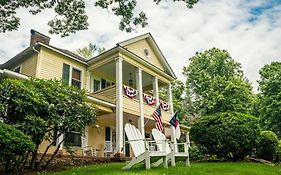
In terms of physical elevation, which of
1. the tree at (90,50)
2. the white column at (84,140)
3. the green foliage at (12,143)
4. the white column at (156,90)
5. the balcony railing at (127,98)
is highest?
the tree at (90,50)

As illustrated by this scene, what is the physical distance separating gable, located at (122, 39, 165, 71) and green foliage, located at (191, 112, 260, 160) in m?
5.96

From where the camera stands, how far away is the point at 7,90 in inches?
294

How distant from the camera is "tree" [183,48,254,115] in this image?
26375mm

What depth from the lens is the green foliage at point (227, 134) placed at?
37.7 ft

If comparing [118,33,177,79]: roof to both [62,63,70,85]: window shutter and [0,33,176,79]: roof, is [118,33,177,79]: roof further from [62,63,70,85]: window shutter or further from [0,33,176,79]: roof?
[62,63,70,85]: window shutter

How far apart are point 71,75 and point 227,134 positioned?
812 centimetres

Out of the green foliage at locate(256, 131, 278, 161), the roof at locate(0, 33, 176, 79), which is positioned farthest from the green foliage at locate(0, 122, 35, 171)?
the green foliage at locate(256, 131, 278, 161)

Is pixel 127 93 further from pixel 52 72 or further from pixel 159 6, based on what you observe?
pixel 159 6

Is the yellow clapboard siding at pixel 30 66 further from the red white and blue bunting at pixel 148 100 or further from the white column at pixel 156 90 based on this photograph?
the white column at pixel 156 90

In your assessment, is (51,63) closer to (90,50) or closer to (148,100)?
(148,100)

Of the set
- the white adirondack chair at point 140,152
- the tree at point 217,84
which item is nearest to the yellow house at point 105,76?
the white adirondack chair at point 140,152

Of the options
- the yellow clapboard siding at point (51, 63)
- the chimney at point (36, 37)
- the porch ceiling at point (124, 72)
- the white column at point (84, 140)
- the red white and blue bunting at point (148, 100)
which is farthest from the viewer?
the red white and blue bunting at point (148, 100)

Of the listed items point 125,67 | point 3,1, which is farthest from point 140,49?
point 3,1

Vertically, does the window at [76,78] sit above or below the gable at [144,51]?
below
